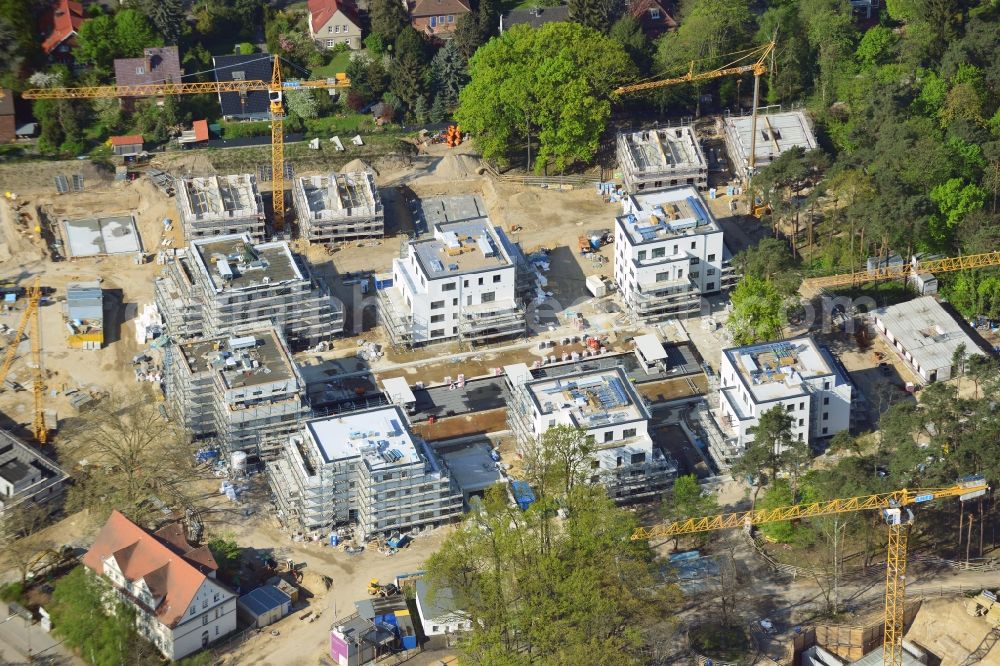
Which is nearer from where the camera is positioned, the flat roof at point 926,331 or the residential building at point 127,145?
the flat roof at point 926,331

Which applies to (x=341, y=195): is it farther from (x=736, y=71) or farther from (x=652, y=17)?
(x=652, y=17)

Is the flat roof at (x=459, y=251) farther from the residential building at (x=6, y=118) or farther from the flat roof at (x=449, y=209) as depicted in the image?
the residential building at (x=6, y=118)

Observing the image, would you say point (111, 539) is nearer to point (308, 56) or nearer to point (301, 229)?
point (301, 229)

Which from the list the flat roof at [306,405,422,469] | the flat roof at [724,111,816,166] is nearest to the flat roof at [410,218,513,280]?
the flat roof at [306,405,422,469]

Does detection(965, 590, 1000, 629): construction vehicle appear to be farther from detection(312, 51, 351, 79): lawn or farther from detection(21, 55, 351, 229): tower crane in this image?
detection(312, 51, 351, 79): lawn

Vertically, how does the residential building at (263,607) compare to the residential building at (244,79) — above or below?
below

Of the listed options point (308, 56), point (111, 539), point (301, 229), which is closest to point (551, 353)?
point (301, 229)

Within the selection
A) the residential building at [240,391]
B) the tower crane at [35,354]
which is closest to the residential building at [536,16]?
the tower crane at [35,354]
